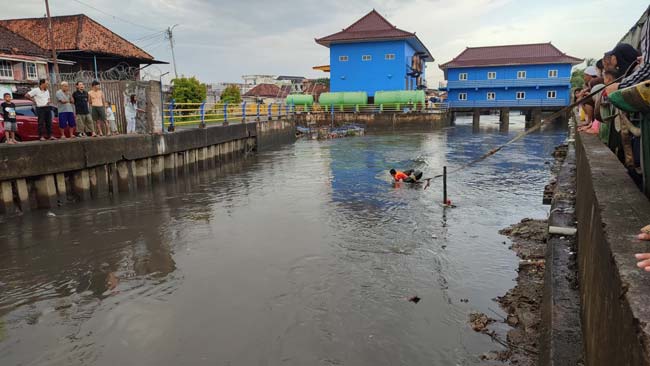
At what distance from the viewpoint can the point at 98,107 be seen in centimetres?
1323

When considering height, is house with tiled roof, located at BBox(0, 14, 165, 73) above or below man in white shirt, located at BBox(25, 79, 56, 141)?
above

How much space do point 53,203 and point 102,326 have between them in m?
7.34

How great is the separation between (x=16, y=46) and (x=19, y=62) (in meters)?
1.12

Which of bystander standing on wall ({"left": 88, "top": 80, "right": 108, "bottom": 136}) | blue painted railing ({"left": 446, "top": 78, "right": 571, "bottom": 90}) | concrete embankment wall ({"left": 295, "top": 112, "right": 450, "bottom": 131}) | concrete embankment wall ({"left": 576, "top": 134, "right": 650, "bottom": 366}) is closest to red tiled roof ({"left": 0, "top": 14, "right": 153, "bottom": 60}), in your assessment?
concrete embankment wall ({"left": 295, "top": 112, "right": 450, "bottom": 131})

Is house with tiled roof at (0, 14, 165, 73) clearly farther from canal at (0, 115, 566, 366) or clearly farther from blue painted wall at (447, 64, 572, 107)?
blue painted wall at (447, 64, 572, 107)

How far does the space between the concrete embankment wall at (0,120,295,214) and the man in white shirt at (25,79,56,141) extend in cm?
72

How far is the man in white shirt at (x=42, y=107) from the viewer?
11.4 meters

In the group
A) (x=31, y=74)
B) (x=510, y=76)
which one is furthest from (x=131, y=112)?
(x=510, y=76)

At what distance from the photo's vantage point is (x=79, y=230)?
9.66 m

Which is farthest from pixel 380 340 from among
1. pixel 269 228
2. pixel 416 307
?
pixel 269 228

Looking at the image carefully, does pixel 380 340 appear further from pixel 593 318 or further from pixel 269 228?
pixel 269 228

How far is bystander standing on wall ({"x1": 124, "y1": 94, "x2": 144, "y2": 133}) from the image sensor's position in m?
14.7

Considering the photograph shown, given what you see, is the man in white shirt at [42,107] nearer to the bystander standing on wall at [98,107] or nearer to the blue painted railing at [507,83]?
the bystander standing on wall at [98,107]

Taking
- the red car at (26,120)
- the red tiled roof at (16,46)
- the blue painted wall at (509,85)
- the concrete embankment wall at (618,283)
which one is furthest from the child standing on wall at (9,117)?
the blue painted wall at (509,85)
